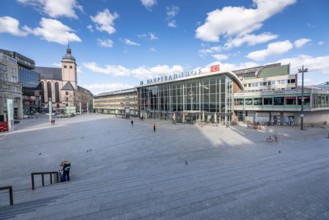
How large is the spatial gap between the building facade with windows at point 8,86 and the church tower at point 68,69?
46704mm

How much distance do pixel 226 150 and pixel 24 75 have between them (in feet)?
349

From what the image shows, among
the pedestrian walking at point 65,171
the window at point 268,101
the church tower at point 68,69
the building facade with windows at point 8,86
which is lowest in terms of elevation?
the pedestrian walking at point 65,171

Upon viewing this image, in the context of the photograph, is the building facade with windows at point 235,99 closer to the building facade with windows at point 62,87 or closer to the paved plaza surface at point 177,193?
the paved plaza surface at point 177,193

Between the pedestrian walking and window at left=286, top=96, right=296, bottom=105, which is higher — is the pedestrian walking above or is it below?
below

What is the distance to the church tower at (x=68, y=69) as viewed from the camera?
3863 inches

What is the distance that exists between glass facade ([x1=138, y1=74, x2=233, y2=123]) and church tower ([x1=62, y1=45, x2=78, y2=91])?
72.6 m

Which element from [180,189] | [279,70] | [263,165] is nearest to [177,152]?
[263,165]

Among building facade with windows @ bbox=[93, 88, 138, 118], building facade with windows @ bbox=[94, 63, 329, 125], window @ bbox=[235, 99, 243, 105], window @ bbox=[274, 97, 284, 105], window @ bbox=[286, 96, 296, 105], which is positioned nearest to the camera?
window @ bbox=[286, 96, 296, 105]

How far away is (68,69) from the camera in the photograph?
327 feet

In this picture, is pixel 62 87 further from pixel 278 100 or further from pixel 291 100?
pixel 291 100

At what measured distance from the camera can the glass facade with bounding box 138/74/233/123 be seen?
35906 mm

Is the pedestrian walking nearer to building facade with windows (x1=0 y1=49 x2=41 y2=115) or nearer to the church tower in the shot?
building facade with windows (x1=0 y1=49 x2=41 y2=115)

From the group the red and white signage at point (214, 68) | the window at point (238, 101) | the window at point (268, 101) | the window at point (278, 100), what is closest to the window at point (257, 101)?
the window at point (268, 101)

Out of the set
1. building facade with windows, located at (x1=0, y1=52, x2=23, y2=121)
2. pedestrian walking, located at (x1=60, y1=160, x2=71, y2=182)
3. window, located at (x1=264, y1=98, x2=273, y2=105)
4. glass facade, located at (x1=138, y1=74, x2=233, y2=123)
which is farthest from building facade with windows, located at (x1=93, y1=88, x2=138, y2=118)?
pedestrian walking, located at (x1=60, y1=160, x2=71, y2=182)
